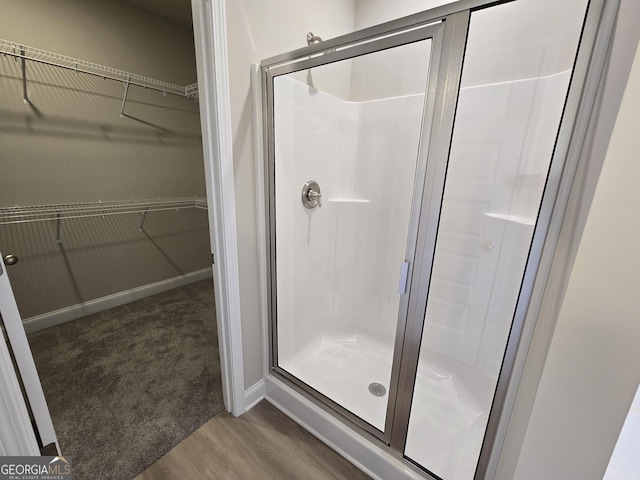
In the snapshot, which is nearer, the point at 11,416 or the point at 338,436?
the point at 11,416

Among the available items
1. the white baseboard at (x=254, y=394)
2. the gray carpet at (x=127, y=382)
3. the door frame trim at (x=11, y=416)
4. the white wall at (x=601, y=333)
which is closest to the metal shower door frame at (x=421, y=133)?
the white baseboard at (x=254, y=394)

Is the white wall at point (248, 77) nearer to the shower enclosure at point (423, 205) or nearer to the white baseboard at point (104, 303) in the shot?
the shower enclosure at point (423, 205)

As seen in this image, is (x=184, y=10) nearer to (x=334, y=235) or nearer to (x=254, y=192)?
(x=254, y=192)

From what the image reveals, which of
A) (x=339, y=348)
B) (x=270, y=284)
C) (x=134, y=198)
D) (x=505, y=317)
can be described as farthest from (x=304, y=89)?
(x=134, y=198)

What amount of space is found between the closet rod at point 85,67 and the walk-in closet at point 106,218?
1cm

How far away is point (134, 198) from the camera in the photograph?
259 cm

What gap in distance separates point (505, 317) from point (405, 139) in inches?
47.1

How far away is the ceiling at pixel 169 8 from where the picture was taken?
7.35ft

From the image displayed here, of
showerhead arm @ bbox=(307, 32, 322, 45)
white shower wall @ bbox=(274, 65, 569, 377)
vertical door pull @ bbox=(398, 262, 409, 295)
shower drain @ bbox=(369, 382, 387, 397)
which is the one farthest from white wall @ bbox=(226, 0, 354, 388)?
vertical door pull @ bbox=(398, 262, 409, 295)

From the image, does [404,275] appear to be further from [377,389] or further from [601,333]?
[377,389]

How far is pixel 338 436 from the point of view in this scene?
4.41ft

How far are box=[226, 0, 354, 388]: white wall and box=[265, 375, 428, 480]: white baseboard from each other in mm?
197

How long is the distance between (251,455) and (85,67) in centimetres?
298

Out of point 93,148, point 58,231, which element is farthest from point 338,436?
point 93,148
